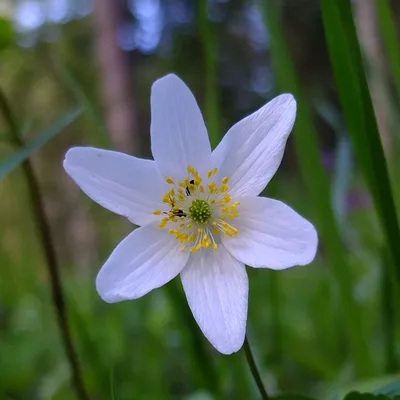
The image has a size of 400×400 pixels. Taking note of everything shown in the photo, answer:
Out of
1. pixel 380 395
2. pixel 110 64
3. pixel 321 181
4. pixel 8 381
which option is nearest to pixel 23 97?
pixel 110 64

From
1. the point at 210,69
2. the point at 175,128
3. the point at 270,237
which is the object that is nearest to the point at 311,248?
the point at 270,237

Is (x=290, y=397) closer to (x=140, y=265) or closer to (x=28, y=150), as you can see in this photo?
(x=140, y=265)

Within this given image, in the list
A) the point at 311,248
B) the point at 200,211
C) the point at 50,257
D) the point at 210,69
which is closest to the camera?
the point at 311,248

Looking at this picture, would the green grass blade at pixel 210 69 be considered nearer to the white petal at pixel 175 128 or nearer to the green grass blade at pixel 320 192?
the green grass blade at pixel 320 192

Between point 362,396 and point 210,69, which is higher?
point 210,69

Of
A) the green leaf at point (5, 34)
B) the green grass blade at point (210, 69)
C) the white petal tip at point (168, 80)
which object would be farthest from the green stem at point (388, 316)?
the green leaf at point (5, 34)
